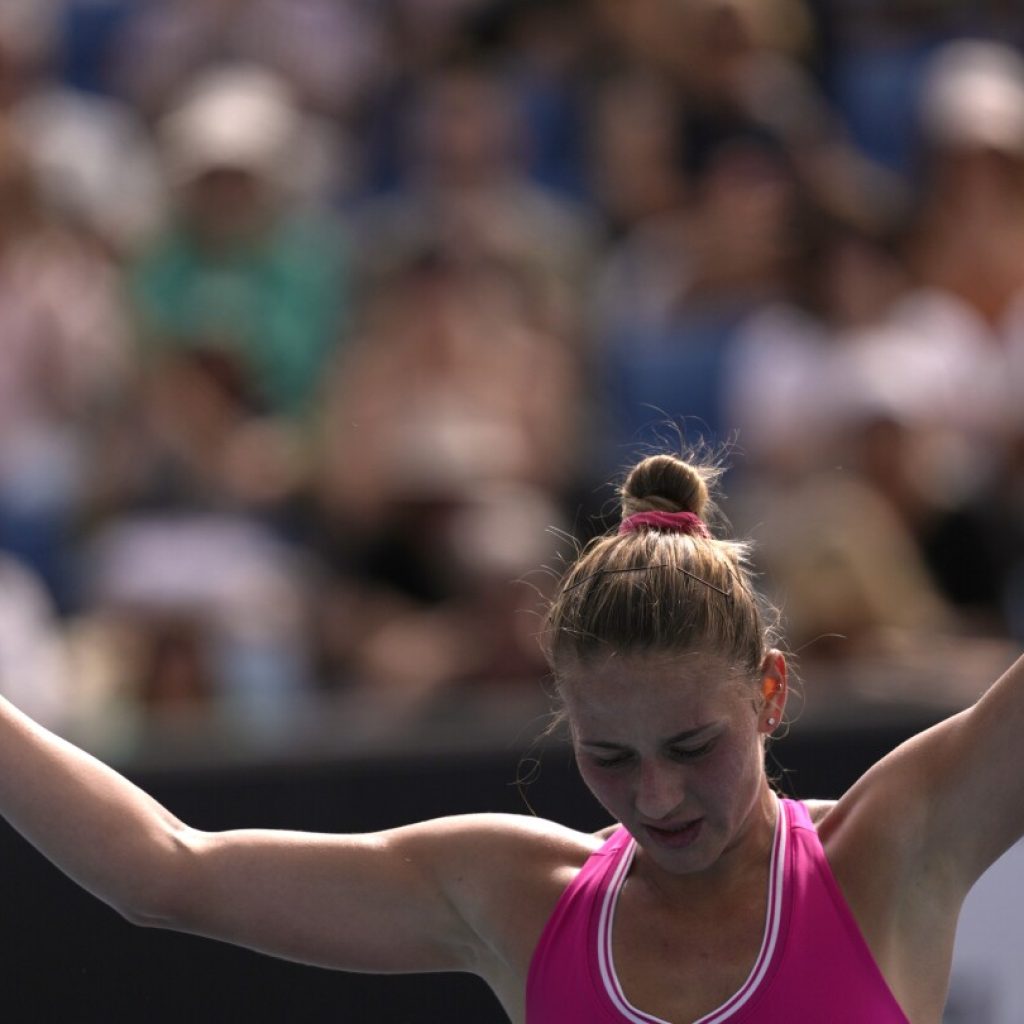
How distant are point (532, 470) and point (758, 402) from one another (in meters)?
0.70

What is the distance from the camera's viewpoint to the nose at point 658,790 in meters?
2.16

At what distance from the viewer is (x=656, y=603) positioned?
2225 millimetres

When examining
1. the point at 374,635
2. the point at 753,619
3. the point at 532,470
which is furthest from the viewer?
the point at 532,470

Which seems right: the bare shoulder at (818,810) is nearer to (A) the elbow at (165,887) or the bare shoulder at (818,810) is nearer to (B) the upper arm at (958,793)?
(B) the upper arm at (958,793)

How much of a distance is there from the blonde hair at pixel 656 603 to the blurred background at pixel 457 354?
169 centimetres

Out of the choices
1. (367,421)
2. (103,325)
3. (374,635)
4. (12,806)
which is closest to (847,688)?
(374,635)

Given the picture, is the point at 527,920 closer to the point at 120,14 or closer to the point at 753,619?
the point at 753,619

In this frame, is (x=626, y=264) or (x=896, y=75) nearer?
(x=626, y=264)

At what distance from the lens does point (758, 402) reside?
5875mm

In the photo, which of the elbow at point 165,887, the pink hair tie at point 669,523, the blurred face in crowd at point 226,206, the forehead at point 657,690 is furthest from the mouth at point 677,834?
the blurred face in crowd at point 226,206

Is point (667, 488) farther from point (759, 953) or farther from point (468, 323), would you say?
point (468, 323)

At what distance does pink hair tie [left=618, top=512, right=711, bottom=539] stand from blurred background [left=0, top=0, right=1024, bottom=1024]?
5.43ft

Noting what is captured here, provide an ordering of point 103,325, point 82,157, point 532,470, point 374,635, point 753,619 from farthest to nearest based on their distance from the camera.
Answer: point 82,157
point 103,325
point 532,470
point 374,635
point 753,619

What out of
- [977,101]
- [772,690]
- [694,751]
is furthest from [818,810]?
[977,101]
